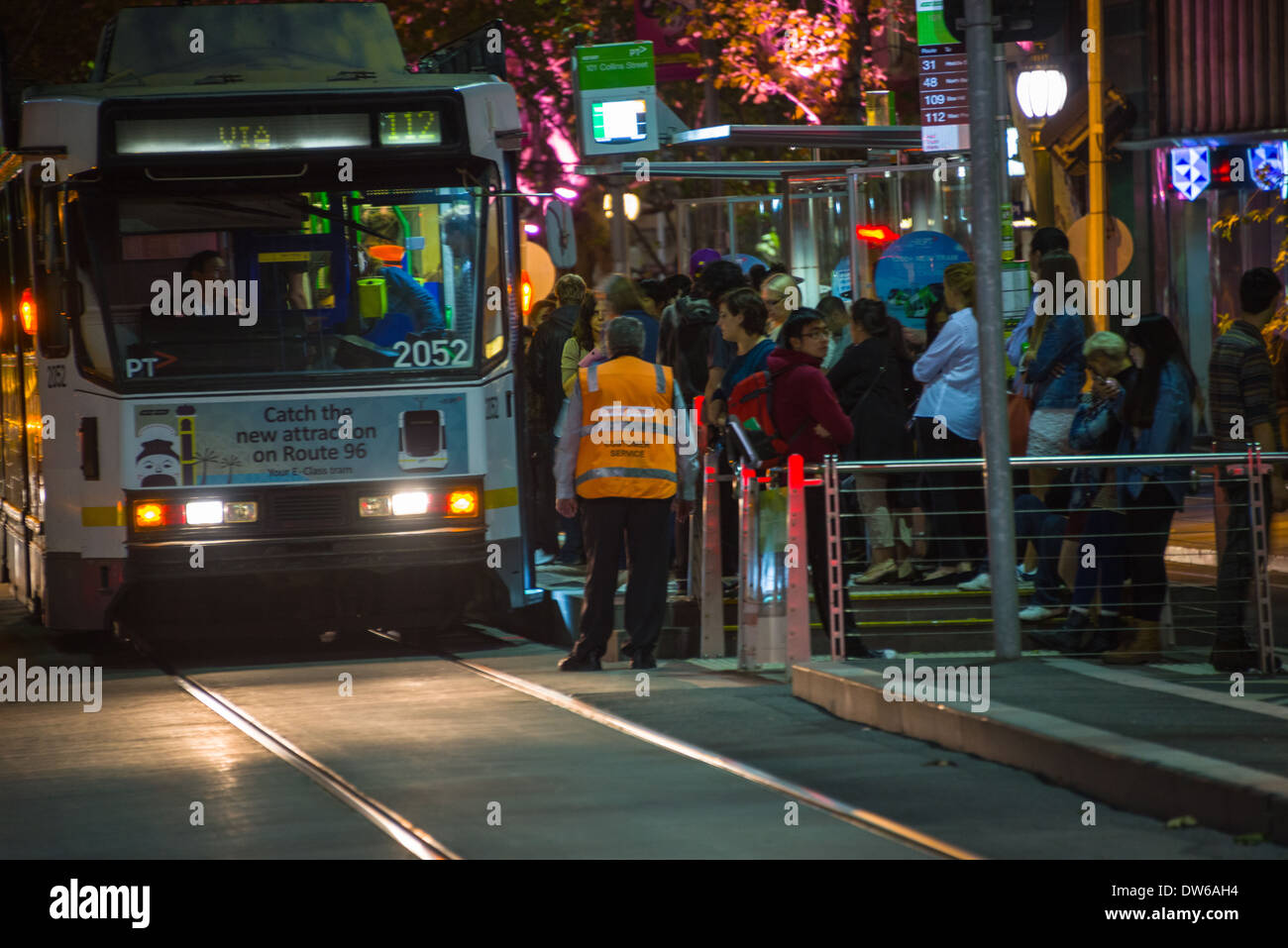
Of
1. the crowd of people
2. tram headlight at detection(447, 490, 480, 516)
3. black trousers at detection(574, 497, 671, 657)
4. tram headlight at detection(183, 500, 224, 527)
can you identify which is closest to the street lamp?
the crowd of people

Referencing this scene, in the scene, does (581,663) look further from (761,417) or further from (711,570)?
(761,417)

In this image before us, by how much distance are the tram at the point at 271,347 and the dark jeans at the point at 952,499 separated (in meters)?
2.44

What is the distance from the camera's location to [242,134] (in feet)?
41.9

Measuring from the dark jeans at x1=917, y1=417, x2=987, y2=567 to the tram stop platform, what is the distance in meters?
1.48

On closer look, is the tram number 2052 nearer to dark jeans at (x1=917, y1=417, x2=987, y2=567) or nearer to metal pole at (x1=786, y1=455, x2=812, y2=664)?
metal pole at (x1=786, y1=455, x2=812, y2=664)

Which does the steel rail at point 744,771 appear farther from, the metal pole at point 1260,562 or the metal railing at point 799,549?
the metal pole at point 1260,562

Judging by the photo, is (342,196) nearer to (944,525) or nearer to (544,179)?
(944,525)

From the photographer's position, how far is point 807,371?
11.7 metres

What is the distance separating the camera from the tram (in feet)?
41.1

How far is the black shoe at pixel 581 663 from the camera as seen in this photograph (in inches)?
474

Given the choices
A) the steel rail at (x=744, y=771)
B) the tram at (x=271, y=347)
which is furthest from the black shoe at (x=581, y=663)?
the tram at (x=271, y=347)

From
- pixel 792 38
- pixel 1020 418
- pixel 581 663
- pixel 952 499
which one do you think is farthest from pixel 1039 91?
pixel 792 38

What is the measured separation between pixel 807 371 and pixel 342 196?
9.98 ft

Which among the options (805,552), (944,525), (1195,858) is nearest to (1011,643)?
(805,552)
